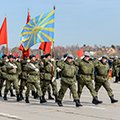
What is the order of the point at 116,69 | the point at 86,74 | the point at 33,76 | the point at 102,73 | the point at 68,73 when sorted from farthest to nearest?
1. the point at 116,69
2. the point at 33,76
3. the point at 102,73
4. the point at 86,74
5. the point at 68,73

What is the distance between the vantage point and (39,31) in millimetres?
14898

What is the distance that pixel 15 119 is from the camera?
10383 millimetres

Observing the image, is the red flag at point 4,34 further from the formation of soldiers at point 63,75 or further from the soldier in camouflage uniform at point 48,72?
the soldier in camouflage uniform at point 48,72

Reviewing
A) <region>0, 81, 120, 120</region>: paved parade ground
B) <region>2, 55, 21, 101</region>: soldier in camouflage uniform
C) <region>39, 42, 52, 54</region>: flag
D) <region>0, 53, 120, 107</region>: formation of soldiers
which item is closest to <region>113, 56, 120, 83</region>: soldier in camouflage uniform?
<region>39, 42, 52, 54</region>: flag

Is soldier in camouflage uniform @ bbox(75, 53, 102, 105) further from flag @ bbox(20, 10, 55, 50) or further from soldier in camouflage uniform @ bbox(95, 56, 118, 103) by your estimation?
flag @ bbox(20, 10, 55, 50)

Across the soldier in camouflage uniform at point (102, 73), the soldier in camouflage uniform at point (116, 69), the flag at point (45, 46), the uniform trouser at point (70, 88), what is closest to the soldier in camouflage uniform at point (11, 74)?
the uniform trouser at point (70, 88)

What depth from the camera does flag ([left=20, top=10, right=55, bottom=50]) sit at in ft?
48.0

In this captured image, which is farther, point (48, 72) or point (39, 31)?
point (39, 31)

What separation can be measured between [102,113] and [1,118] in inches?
108

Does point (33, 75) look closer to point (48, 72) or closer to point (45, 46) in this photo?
point (48, 72)

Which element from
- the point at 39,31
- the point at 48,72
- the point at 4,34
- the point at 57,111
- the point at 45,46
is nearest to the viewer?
the point at 57,111

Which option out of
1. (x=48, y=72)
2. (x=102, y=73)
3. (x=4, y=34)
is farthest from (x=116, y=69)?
(x=102, y=73)

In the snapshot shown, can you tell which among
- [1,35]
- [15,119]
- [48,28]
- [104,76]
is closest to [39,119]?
[15,119]

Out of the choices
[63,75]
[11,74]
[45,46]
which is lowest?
[63,75]
